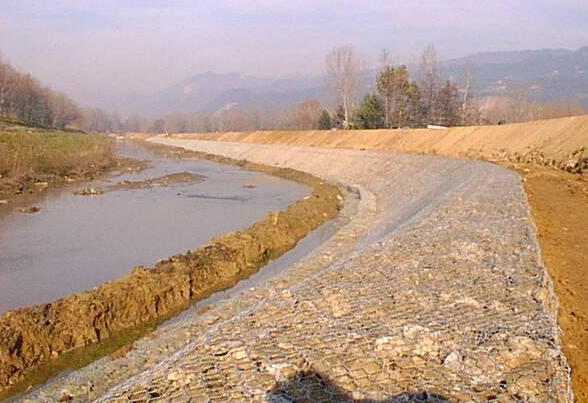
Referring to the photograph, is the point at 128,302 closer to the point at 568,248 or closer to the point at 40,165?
the point at 568,248

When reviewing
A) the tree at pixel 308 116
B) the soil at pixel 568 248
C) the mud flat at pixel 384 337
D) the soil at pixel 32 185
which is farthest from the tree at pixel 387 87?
the mud flat at pixel 384 337

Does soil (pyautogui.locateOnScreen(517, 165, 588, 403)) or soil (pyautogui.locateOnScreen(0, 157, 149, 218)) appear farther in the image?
soil (pyautogui.locateOnScreen(0, 157, 149, 218))

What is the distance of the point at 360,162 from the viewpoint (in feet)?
116

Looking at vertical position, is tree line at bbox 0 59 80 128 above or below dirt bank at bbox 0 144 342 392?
above

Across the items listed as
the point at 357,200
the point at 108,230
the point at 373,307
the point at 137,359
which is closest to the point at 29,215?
the point at 108,230

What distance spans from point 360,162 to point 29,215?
21026 millimetres

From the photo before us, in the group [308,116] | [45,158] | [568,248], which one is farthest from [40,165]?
[308,116]

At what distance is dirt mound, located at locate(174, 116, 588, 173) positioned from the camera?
76.9 ft

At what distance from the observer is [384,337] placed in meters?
6.04

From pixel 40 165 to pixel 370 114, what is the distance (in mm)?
34866

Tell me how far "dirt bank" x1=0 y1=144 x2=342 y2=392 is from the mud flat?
90 centimetres

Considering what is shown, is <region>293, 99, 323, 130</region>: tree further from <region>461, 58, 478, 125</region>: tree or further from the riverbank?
the riverbank

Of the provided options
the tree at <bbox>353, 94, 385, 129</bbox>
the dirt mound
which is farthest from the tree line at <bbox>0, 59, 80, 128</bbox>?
the dirt mound

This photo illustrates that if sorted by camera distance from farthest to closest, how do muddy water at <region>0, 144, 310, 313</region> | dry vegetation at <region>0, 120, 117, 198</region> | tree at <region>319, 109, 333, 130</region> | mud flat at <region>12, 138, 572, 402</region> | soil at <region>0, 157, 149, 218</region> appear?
tree at <region>319, 109, 333, 130</region>, dry vegetation at <region>0, 120, 117, 198</region>, soil at <region>0, 157, 149, 218</region>, muddy water at <region>0, 144, 310, 313</region>, mud flat at <region>12, 138, 572, 402</region>
